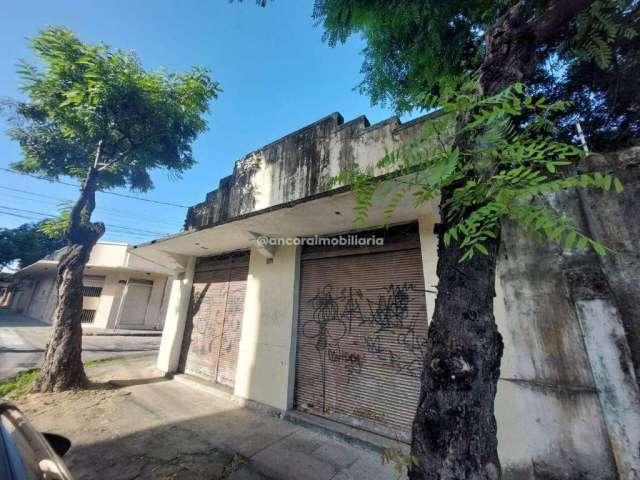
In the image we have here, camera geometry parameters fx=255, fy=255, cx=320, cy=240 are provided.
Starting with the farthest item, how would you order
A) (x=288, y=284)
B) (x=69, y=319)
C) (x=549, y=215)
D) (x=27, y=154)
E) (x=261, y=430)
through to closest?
(x=27, y=154) → (x=69, y=319) → (x=288, y=284) → (x=261, y=430) → (x=549, y=215)

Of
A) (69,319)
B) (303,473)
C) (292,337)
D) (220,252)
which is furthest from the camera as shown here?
→ (220,252)

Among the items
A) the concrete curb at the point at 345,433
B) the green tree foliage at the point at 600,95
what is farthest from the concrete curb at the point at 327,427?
the green tree foliage at the point at 600,95

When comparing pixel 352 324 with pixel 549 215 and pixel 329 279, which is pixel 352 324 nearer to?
pixel 329 279

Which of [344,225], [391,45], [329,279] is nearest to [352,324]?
[329,279]

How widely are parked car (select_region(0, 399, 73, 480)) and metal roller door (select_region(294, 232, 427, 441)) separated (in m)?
3.60

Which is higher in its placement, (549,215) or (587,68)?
(587,68)

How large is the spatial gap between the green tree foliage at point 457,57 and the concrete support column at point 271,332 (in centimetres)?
373

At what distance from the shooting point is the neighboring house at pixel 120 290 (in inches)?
656

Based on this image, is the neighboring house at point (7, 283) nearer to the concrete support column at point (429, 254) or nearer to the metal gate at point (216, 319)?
the metal gate at point (216, 319)

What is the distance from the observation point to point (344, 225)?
15.3 feet

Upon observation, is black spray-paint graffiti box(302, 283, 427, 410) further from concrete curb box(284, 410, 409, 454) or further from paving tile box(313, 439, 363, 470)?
paving tile box(313, 439, 363, 470)

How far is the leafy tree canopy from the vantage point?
5668mm

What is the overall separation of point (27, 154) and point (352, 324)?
11.4 metres

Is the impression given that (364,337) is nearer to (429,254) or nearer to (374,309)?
(374,309)
